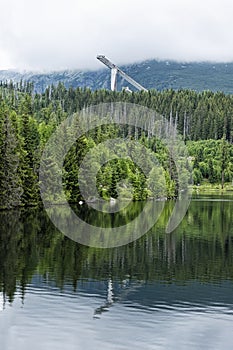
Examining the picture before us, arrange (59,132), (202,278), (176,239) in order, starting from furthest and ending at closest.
A: (59,132) → (176,239) → (202,278)

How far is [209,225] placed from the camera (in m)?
67.0

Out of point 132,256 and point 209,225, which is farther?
point 209,225

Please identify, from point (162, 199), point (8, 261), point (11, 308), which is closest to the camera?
point (11, 308)

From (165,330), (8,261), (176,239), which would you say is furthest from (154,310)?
(176,239)

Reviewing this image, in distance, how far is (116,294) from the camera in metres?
30.7

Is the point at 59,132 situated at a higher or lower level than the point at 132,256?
higher

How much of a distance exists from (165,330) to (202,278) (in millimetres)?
11405

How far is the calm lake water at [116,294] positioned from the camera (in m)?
23.8

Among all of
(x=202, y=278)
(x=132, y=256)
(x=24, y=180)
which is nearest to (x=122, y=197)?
(x=24, y=180)

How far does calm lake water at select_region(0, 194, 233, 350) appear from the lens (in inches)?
936

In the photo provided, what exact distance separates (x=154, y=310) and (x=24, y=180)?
57.5m

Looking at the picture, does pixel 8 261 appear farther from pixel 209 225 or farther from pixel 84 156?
pixel 84 156

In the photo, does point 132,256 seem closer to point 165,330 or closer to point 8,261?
point 8,261

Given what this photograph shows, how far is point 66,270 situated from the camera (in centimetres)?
3716
